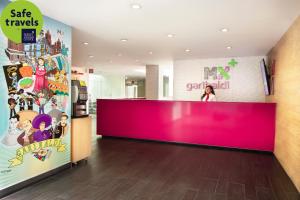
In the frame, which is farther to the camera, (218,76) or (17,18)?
(218,76)

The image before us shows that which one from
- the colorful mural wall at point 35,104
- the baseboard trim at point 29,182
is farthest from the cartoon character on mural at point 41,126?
the baseboard trim at point 29,182

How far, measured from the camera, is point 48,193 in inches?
117

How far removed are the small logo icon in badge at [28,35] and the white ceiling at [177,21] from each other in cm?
40

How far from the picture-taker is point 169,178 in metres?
3.54

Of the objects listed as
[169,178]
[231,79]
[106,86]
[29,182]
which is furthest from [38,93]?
[106,86]

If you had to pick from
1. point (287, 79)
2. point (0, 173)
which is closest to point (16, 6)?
point (0, 173)

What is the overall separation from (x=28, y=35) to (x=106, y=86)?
1128cm

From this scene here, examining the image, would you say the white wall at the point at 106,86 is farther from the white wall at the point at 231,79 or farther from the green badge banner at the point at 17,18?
the green badge banner at the point at 17,18

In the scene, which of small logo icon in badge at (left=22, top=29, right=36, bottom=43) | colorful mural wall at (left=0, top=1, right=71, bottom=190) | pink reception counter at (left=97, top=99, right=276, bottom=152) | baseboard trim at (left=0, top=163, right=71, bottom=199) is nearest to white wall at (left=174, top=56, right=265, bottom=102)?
pink reception counter at (left=97, top=99, right=276, bottom=152)

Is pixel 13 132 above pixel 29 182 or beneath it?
above

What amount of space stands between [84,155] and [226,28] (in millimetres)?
3834

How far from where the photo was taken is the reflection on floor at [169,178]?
9.72 feet

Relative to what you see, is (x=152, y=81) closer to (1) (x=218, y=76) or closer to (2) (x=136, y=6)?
(1) (x=218, y=76)

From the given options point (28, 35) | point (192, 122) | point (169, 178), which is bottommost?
point (169, 178)
